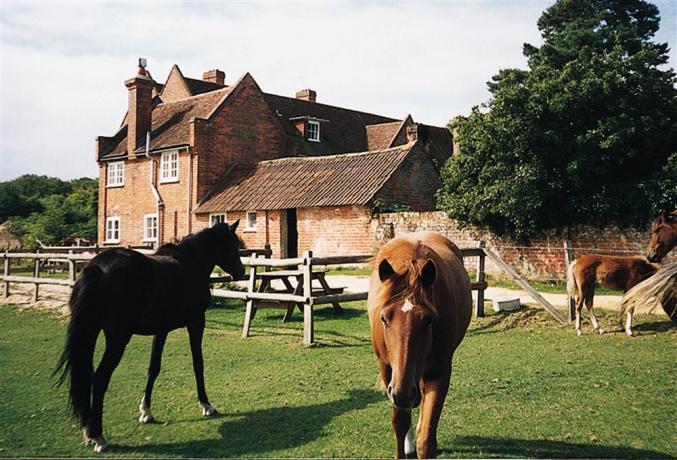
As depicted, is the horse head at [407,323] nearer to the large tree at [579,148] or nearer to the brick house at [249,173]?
the large tree at [579,148]

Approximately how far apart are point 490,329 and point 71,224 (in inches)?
1589

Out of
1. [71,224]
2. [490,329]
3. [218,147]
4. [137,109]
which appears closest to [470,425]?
[490,329]

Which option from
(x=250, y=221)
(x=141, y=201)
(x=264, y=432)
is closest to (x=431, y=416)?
(x=264, y=432)

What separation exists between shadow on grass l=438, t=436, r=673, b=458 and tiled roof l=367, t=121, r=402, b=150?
108ft

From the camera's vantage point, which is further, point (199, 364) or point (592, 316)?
point (592, 316)

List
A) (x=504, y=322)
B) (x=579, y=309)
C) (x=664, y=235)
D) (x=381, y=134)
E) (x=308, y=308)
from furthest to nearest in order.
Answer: (x=381, y=134)
(x=504, y=322)
(x=579, y=309)
(x=308, y=308)
(x=664, y=235)

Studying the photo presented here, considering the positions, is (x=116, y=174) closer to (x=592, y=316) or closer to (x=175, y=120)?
(x=175, y=120)

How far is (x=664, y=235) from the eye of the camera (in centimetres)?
950

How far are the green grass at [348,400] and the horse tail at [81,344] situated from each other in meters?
0.45

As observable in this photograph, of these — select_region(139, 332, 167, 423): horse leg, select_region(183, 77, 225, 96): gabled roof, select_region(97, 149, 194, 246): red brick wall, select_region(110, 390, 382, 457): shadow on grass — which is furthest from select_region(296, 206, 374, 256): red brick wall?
select_region(183, 77, 225, 96): gabled roof

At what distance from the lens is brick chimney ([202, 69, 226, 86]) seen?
1547 inches

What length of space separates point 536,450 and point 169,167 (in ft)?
88.5

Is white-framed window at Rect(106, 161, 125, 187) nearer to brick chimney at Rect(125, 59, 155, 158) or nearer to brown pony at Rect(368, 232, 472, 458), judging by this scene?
brick chimney at Rect(125, 59, 155, 158)

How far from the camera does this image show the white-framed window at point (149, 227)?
97.6ft
